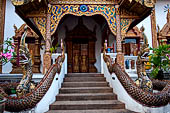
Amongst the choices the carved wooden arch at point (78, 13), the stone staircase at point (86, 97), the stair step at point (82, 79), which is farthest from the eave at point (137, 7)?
the stone staircase at point (86, 97)

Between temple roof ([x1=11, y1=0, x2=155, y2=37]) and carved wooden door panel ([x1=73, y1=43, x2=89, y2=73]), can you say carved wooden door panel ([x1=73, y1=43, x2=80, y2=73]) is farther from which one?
temple roof ([x1=11, y1=0, x2=155, y2=37])

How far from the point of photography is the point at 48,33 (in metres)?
4.94

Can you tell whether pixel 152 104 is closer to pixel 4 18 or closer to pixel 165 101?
pixel 165 101

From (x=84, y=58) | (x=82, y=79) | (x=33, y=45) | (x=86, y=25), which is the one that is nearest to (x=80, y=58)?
(x=84, y=58)

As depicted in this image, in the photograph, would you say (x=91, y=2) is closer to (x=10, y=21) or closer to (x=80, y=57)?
(x=80, y=57)

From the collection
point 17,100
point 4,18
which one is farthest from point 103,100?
point 4,18

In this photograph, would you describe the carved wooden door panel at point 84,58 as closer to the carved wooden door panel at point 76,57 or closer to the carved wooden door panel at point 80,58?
the carved wooden door panel at point 80,58

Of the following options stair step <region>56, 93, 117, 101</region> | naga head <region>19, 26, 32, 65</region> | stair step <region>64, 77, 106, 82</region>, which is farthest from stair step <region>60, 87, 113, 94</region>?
naga head <region>19, 26, 32, 65</region>

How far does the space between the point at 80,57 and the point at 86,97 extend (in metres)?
4.27

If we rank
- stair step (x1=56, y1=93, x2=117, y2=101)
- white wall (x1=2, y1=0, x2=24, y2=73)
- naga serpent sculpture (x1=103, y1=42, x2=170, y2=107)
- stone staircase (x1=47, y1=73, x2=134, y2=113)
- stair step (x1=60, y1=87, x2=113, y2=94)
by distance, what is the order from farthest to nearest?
white wall (x1=2, y1=0, x2=24, y2=73)
stair step (x1=60, y1=87, x2=113, y2=94)
stair step (x1=56, y1=93, x2=117, y2=101)
stone staircase (x1=47, y1=73, x2=134, y2=113)
naga serpent sculpture (x1=103, y1=42, x2=170, y2=107)

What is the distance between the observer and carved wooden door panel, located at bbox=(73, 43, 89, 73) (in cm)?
756

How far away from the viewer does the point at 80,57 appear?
7.69 metres

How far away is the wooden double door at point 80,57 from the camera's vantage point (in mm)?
7563

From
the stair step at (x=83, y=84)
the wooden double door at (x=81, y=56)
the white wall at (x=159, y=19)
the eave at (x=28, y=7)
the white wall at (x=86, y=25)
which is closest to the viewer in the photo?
the stair step at (x=83, y=84)
